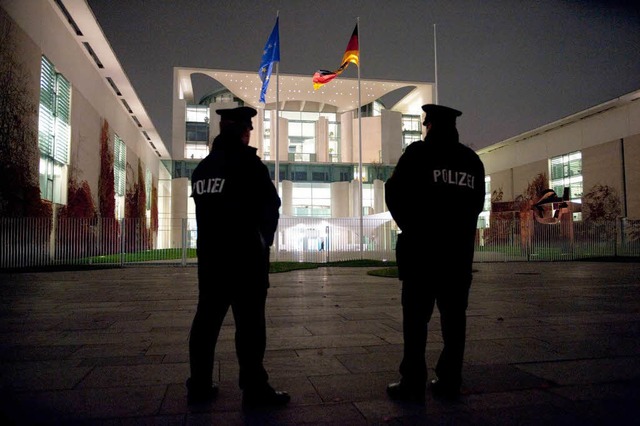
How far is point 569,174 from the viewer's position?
140 feet

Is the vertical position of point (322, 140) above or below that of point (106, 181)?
above

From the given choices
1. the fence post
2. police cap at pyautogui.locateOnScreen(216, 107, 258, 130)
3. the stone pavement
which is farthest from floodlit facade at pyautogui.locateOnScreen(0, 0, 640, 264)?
police cap at pyautogui.locateOnScreen(216, 107, 258, 130)

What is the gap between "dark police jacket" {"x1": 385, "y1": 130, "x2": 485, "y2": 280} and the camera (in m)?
2.96

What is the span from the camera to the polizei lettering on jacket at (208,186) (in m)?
2.80

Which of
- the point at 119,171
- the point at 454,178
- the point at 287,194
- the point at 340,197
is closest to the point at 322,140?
the point at 340,197

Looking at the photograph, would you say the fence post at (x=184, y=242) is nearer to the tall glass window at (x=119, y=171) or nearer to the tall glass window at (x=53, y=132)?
the tall glass window at (x=53, y=132)

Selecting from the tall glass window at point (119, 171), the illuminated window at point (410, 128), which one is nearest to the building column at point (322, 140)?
the illuminated window at point (410, 128)

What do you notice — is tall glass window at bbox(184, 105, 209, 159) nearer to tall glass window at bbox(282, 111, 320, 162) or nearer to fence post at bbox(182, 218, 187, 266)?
tall glass window at bbox(282, 111, 320, 162)

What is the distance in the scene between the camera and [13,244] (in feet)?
52.7

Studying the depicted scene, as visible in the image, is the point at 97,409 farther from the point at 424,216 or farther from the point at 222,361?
the point at 424,216

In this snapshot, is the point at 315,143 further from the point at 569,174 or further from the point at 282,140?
the point at 569,174

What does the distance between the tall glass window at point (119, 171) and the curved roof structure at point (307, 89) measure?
15.6 m

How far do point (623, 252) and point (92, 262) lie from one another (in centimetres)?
2311

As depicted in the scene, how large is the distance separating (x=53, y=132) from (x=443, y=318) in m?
20.6
